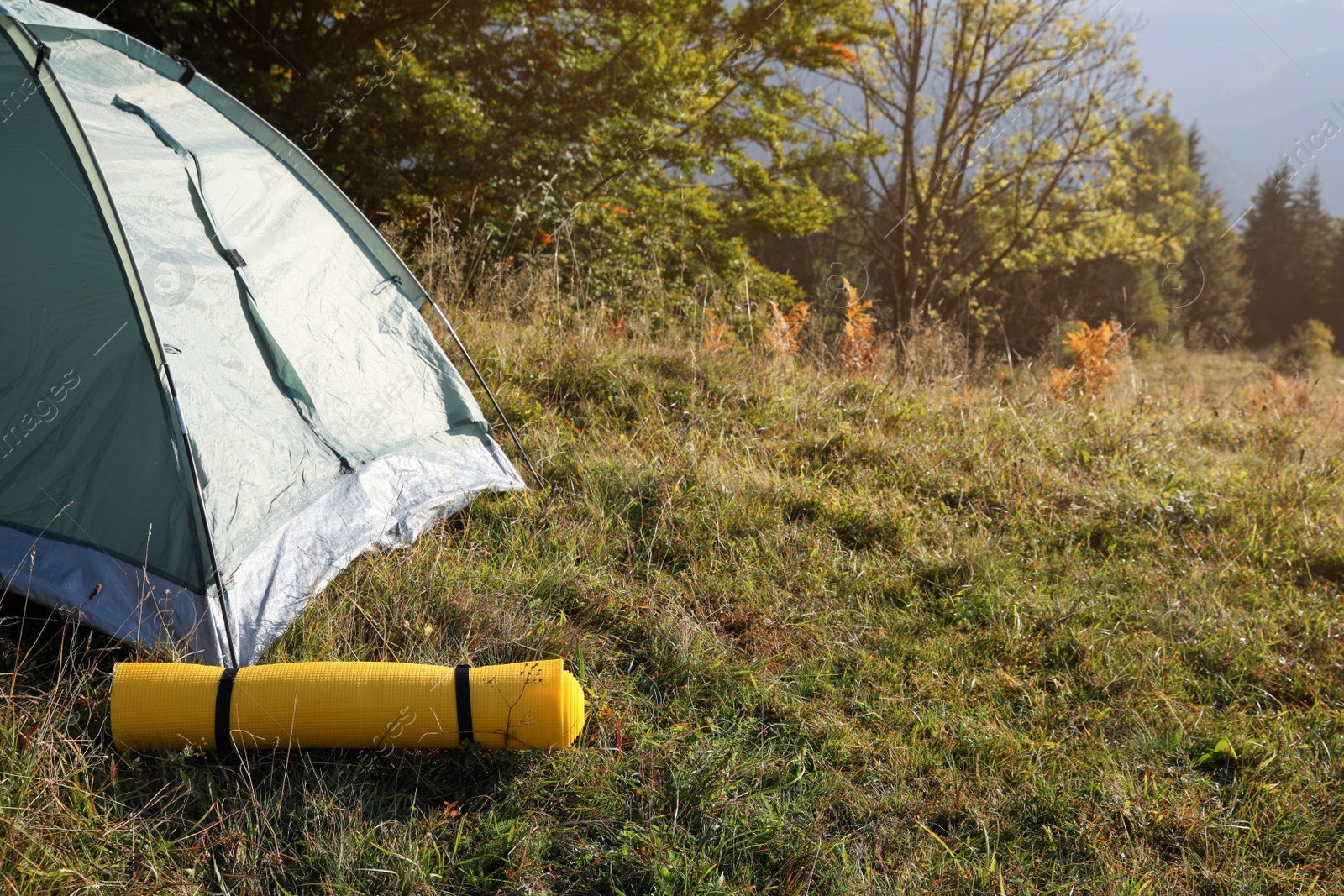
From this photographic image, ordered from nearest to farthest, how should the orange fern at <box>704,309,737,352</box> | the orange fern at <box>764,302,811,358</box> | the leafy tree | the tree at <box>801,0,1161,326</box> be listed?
the orange fern at <box>704,309,737,352</box>, the orange fern at <box>764,302,811,358</box>, the leafy tree, the tree at <box>801,0,1161,326</box>

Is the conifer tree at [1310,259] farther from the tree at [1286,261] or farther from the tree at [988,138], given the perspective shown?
the tree at [988,138]

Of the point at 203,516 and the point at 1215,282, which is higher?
the point at 1215,282

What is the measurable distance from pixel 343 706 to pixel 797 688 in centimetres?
144

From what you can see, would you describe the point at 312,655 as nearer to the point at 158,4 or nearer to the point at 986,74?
the point at 158,4

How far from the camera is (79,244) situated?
2656 mm

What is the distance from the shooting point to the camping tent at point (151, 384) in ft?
8.20

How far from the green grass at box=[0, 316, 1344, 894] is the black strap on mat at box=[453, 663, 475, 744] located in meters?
0.11

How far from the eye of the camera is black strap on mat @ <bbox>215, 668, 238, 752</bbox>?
6.97 feet

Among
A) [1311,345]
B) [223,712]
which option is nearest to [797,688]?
[223,712]

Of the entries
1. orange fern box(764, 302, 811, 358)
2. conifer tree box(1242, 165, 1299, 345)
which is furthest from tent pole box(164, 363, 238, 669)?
conifer tree box(1242, 165, 1299, 345)

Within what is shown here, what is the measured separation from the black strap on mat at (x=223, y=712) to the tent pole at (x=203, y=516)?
24 cm

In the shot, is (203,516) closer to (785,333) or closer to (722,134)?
(785,333)

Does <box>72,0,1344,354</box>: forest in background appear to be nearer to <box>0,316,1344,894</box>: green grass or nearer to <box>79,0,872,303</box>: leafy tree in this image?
<box>79,0,872,303</box>: leafy tree

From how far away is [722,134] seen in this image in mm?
13688
